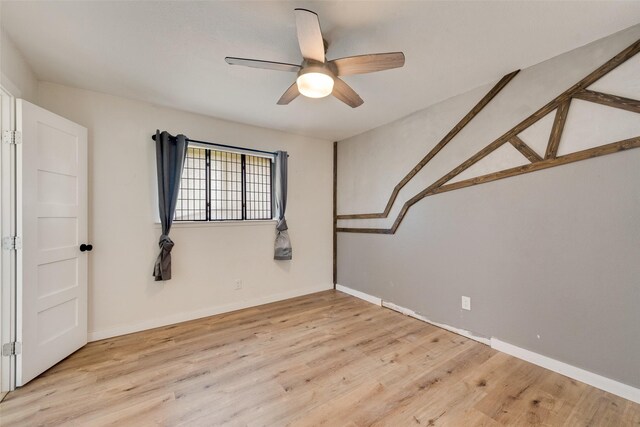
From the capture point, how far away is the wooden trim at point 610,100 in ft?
5.57

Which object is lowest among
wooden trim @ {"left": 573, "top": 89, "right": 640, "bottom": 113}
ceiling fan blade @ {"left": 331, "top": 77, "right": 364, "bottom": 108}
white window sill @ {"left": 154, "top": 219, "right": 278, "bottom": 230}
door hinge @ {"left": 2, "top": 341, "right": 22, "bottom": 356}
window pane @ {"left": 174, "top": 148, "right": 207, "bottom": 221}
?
door hinge @ {"left": 2, "top": 341, "right": 22, "bottom": 356}

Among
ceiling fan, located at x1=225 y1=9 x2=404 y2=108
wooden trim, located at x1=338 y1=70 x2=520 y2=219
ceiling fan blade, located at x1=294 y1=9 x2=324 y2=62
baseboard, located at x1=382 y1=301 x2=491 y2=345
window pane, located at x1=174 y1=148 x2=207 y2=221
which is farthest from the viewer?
window pane, located at x1=174 y1=148 x2=207 y2=221

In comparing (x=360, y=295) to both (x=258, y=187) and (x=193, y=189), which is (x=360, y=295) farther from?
(x=193, y=189)

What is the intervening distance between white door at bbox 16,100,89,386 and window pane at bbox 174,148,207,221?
0.88 metres

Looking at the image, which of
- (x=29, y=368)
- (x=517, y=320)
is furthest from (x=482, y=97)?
(x=29, y=368)

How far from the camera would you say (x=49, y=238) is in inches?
81.9

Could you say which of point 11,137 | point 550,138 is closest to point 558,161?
point 550,138

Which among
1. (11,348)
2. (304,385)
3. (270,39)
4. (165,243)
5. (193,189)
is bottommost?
(304,385)

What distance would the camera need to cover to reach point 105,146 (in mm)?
2637

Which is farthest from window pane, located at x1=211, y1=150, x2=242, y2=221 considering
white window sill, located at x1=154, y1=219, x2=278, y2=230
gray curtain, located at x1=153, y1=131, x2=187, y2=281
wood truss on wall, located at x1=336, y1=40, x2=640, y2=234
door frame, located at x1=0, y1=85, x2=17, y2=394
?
wood truss on wall, located at x1=336, y1=40, x2=640, y2=234

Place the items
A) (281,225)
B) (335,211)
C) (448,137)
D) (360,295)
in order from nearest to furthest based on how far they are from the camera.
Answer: (448,137)
(281,225)
(360,295)
(335,211)

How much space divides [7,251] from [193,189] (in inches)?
64.2

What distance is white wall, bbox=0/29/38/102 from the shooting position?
1.74 m

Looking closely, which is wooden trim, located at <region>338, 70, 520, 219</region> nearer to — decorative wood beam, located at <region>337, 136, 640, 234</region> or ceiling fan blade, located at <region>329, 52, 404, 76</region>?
decorative wood beam, located at <region>337, 136, 640, 234</region>
